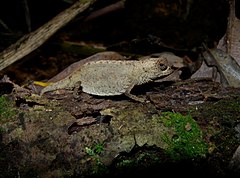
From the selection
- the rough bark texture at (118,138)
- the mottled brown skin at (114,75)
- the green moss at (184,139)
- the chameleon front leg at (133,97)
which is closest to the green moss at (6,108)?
the rough bark texture at (118,138)

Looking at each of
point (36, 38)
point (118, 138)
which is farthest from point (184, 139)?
point (36, 38)

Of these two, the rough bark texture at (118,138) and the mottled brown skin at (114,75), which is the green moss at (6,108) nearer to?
the rough bark texture at (118,138)

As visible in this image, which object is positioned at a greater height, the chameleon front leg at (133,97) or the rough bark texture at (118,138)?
the chameleon front leg at (133,97)

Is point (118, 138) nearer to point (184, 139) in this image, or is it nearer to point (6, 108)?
point (184, 139)

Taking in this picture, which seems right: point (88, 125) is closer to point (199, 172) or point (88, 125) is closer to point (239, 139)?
point (199, 172)

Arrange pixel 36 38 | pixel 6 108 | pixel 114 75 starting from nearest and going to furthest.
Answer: pixel 6 108 < pixel 114 75 < pixel 36 38

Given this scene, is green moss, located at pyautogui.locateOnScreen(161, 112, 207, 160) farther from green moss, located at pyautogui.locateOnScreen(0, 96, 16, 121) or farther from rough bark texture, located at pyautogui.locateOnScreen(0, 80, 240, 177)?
green moss, located at pyautogui.locateOnScreen(0, 96, 16, 121)
